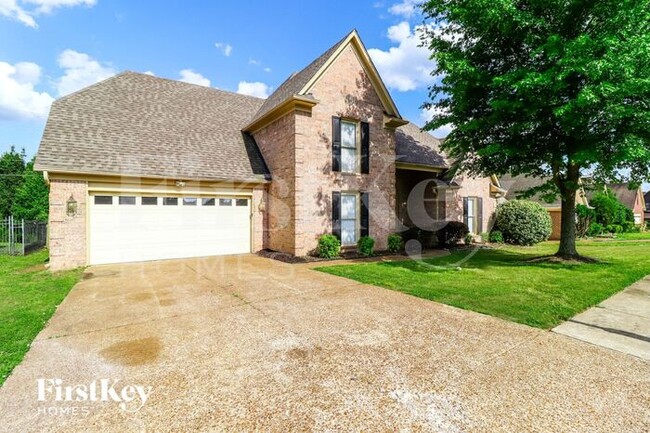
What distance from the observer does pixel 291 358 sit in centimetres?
377

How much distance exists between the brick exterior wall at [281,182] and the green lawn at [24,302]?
6422 mm

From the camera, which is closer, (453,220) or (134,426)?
(134,426)

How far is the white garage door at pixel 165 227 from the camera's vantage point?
1042 centimetres

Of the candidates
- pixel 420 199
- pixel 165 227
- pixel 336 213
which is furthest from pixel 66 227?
pixel 420 199

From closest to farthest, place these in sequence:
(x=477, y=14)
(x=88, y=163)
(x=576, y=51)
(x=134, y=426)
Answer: (x=134, y=426) < (x=576, y=51) < (x=477, y=14) < (x=88, y=163)

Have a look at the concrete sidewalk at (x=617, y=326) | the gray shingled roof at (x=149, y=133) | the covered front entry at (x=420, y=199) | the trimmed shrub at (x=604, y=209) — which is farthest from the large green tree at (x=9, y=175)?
the trimmed shrub at (x=604, y=209)

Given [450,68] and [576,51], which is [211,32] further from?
[576,51]

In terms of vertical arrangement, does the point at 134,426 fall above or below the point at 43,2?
below

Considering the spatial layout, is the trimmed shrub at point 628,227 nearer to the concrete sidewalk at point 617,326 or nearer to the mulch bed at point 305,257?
the mulch bed at point 305,257

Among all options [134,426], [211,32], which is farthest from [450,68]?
[134,426]

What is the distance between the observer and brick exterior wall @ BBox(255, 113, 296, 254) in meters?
11.7

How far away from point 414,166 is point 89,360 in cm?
1398

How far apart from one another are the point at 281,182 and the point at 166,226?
4577mm

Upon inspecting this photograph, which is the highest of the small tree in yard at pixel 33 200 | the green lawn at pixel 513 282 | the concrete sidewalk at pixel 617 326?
the small tree in yard at pixel 33 200
